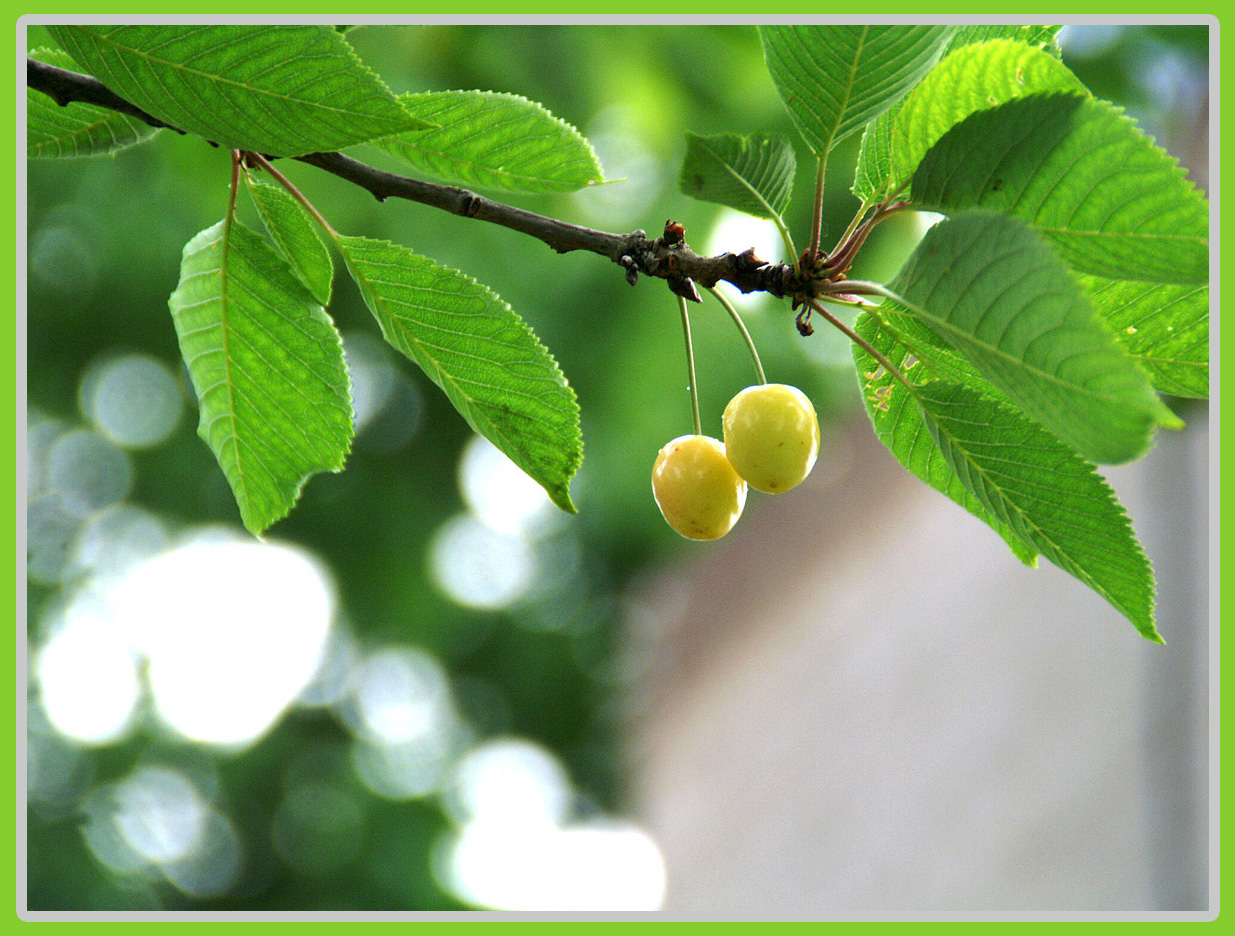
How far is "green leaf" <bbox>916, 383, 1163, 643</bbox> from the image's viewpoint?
620 millimetres

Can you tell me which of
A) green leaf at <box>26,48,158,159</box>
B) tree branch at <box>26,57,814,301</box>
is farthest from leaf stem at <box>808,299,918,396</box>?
green leaf at <box>26,48,158,159</box>

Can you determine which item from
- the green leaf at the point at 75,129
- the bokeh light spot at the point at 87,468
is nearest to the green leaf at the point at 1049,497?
the green leaf at the point at 75,129

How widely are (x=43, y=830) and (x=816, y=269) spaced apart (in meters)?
5.64

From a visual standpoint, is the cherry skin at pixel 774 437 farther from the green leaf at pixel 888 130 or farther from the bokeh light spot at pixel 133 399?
the bokeh light spot at pixel 133 399

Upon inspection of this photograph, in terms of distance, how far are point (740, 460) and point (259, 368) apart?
14.5 inches

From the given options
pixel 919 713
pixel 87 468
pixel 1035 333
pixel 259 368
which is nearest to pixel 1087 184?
pixel 1035 333

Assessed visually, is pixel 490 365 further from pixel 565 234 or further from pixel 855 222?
pixel 855 222

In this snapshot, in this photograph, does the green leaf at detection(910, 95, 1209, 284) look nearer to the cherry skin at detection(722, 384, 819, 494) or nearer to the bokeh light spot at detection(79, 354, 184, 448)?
the cherry skin at detection(722, 384, 819, 494)

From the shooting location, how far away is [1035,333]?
0.48 meters

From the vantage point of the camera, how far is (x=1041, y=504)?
636 mm

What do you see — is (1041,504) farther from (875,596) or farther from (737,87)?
(875,596)

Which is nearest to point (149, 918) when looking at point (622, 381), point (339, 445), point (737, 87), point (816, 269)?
point (339, 445)

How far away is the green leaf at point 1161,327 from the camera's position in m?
0.65

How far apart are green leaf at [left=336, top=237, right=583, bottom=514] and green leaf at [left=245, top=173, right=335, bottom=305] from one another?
0.10 ft
